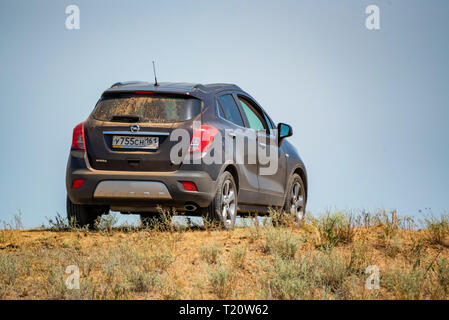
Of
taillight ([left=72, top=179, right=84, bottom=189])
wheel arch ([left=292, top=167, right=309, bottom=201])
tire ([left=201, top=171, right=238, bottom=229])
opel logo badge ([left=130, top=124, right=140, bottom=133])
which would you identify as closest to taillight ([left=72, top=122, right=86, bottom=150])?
taillight ([left=72, top=179, right=84, bottom=189])

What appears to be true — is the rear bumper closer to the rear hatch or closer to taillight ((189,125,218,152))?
the rear hatch

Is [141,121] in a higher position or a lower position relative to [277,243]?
higher

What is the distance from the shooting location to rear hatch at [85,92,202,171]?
8992 mm

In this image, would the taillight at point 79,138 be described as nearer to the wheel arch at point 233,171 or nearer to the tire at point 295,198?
the wheel arch at point 233,171

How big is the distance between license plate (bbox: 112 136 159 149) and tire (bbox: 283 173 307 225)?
130 inches

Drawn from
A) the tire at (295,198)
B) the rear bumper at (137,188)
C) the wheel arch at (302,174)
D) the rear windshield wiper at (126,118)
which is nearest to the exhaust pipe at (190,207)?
the rear bumper at (137,188)

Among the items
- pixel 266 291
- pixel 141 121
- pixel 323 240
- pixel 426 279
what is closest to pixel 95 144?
pixel 141 121

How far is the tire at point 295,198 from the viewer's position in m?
11.9

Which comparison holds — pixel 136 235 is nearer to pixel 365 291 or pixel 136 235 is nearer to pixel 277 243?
pixel 277 243

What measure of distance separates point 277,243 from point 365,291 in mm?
1524

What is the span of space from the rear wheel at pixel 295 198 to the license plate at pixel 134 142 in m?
3.31

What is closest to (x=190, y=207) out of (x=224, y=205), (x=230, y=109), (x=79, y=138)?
(x=224, y=205)

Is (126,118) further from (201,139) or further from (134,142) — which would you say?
(201,139)

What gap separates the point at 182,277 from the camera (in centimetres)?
701
